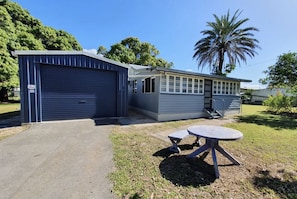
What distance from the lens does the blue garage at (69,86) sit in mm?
6484

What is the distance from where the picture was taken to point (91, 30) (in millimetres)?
19453

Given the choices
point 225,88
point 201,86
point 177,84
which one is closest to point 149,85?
point 177,84

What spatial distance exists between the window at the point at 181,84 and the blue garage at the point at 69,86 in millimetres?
2335

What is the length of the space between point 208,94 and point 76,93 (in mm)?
8428

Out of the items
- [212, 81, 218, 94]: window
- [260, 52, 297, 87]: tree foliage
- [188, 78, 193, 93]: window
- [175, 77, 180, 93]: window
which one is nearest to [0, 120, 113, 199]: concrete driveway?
[175, 77, 180, 93]: window

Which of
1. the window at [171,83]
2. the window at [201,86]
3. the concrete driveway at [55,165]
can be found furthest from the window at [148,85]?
the concrete driveway at [55,165]

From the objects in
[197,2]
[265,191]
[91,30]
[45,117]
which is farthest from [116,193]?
[91,30]

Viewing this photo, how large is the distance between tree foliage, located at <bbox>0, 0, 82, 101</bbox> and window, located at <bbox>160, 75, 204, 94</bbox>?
1571cm

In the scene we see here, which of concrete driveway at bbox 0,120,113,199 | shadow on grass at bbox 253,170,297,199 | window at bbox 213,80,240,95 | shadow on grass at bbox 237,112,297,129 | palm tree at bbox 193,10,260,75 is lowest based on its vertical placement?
shadow on grass at bbox 237,112,297,129

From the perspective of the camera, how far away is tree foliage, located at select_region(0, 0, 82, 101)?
1417 centimetres

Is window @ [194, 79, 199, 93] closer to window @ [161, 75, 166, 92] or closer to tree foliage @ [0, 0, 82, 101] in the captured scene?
window @ [161, 75, 166, 92]

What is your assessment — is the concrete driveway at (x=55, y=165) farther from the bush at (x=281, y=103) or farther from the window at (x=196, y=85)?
the bush at (x=281, y=103)

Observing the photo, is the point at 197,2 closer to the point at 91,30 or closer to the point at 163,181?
the point at 163,181

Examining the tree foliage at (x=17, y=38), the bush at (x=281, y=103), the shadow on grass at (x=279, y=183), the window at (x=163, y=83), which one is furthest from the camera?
the tree foliage at (x=17, y=38)
